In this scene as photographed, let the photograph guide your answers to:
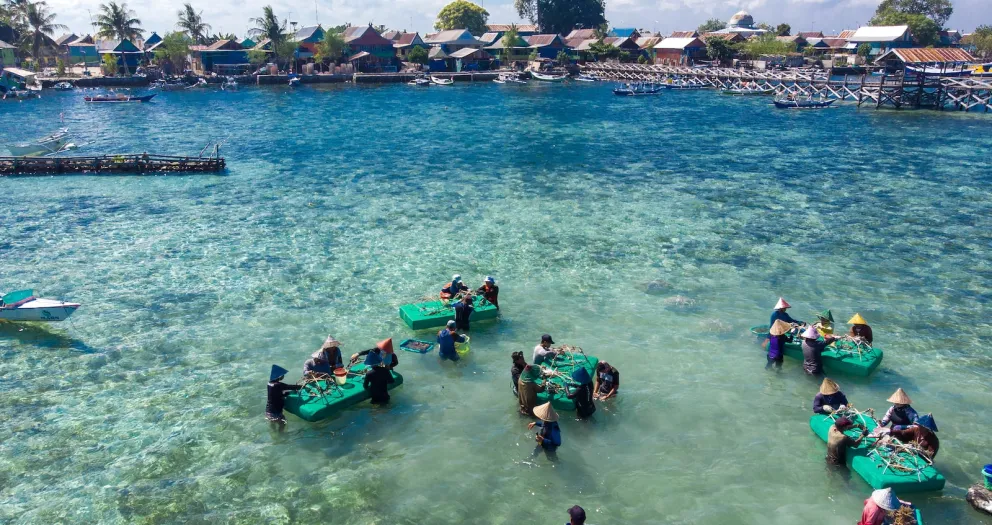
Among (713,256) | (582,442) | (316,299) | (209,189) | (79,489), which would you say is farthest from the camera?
(209,189)

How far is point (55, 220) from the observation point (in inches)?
1293

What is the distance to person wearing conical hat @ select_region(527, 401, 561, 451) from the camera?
46.4 feet

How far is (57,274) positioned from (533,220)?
2079cm

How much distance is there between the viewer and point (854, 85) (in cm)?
10250

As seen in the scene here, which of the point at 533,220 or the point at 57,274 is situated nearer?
the point at 57,274

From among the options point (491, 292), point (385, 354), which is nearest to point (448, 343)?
point (385, 354)

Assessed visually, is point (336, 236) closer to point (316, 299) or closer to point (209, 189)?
point (316, 299)

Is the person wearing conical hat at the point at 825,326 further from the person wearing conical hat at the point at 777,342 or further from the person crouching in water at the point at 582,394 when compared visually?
the person crouching in water at the point at 582,394

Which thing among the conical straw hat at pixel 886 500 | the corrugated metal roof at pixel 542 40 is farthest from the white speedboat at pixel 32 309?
the corrugated metal roof at pixel 542 40

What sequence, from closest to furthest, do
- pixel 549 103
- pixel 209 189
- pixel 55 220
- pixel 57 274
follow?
pixel 57 274 < pixel 55 220 < pixel 209 189 < pixel 549 103

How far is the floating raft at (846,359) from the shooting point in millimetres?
17531

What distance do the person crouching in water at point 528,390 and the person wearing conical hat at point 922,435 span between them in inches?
308

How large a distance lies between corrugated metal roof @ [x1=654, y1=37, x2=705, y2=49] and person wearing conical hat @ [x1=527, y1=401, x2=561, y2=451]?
461 feet

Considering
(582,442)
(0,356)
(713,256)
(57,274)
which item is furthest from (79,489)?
(713,256)
